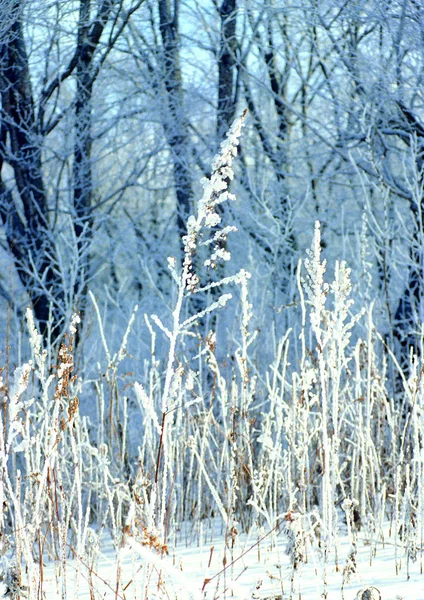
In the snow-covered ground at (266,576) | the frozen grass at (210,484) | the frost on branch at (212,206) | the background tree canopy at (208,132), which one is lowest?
the snow-covered ground at (266,576)

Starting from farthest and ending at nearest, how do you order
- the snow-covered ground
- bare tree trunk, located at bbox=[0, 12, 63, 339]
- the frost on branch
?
bare tree trunk, located at bbox=[0, 12, 63, 339]
the snow-covered ground
the frost on branch

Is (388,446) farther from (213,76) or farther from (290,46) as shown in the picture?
(213,76)

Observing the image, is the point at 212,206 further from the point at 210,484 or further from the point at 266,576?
the point at 266,576

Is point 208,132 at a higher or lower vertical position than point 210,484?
higher

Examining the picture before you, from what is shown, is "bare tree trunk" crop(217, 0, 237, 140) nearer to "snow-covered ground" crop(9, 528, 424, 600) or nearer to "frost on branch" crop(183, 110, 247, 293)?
"snow-covered ground" crop(9, 528, 424, 600)

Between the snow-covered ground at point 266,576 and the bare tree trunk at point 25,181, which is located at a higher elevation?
the bare tree trunk at point 25,181

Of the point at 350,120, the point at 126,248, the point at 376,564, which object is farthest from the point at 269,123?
the point at 376,564

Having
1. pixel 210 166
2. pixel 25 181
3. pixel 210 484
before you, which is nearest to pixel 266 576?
pixel 210 484

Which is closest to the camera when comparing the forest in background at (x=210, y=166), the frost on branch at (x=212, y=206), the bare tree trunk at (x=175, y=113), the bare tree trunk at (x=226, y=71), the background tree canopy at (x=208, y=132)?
the frost on branch at (x=212, y=206)

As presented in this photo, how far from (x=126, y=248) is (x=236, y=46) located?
2.73 metres

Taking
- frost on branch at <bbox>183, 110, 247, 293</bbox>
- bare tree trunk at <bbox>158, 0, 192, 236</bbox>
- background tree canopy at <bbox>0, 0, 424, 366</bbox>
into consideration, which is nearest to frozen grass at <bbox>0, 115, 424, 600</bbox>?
frost on branch at <bbox>183, 110, 247, 293</bbox>

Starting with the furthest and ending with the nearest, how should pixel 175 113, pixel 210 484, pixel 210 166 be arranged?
pixel 175 113 → pixel 210 166 → pixel 210 484

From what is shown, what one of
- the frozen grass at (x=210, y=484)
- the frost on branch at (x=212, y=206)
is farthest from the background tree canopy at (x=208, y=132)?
the frost on branch at (x=212, y=206)

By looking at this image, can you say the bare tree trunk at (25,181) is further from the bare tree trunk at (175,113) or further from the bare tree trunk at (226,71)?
the bare tree trunk at (226,71)
